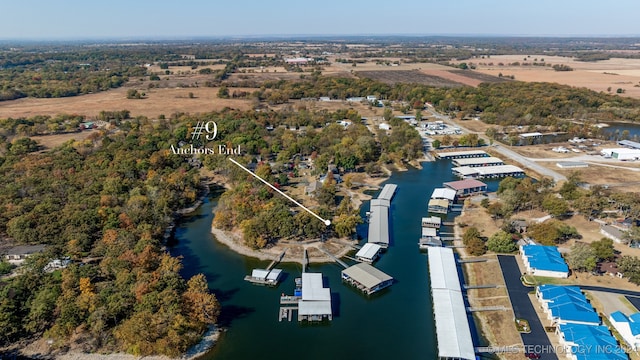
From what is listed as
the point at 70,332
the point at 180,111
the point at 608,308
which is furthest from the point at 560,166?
the point at 180,111

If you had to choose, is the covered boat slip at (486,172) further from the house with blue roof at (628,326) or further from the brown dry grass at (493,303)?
the house with blue roof at (628,326)

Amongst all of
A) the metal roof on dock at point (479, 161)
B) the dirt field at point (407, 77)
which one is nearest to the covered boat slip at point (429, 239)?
the metal roof on dock at point (479, 161)

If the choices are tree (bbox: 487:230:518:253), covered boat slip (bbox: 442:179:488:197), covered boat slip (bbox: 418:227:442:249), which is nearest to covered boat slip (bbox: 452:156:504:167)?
covered boat slip (bbox: 442:179:488:197)

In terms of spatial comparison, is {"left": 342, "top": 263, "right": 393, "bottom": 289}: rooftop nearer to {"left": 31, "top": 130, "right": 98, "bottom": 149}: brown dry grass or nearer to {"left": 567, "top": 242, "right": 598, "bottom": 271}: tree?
{"left": 567, "top": 242, "right": 598, "bottom": 271}: tree

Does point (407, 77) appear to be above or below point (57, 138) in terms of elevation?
above

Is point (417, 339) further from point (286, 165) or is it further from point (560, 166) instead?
point (560, 166)

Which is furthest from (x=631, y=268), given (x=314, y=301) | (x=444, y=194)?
(x=314, y=301)

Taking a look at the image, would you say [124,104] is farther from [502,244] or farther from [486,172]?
[502,244]
